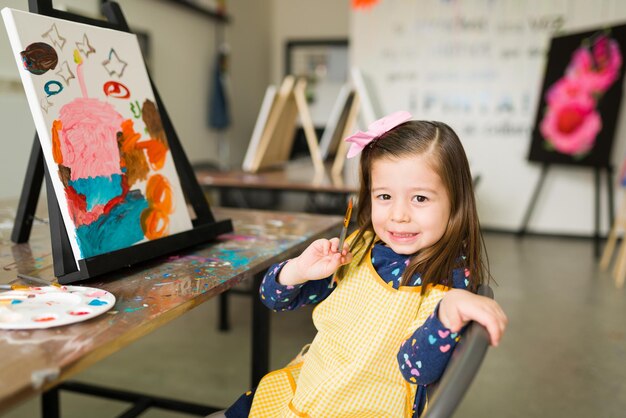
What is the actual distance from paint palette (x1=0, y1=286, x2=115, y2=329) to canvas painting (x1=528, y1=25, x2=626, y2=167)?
15.4 ft

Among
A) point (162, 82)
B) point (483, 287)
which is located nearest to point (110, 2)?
point (483, 287)

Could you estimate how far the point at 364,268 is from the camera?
1.05 m

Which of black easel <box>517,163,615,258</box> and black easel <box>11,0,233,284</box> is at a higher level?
black easel <box>11,0,233,284</box>

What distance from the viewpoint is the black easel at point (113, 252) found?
3.11 feet

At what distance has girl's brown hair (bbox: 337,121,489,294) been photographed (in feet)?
3.14

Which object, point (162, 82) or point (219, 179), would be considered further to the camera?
point (162, 82)

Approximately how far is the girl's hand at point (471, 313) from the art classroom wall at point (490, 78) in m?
4.45

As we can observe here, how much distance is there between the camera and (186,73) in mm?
6004

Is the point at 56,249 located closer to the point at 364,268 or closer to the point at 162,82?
the point at 364,268

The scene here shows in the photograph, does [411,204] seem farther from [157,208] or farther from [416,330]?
[157,208]

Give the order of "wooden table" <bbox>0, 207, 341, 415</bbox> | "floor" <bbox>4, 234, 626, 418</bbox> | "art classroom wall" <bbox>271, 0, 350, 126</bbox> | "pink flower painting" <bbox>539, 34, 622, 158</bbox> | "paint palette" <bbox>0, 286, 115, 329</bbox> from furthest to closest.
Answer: "art classroom wall" <bbox>271, 0, 350, 126</bbox>, "pink flower painting" <bbox>539, 34, 622, 158</bbox>, "floor" <bbox>4, 234, 626, 418</bbox>, "paint palette" <bbox>0, 286, 115, 329</bbox>, "wooden table" <bbox>0, 207, 341, 415</bbox>

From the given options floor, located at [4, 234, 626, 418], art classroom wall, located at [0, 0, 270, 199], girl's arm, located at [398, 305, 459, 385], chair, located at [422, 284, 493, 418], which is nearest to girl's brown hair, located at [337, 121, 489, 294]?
girl's arm, located at [398, 305, 459, 385]

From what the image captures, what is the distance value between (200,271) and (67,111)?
364 mm

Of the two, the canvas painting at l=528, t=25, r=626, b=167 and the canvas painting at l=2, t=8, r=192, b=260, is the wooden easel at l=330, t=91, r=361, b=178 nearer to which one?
the canvas painting at l=2, t=8, r=192, b=260
